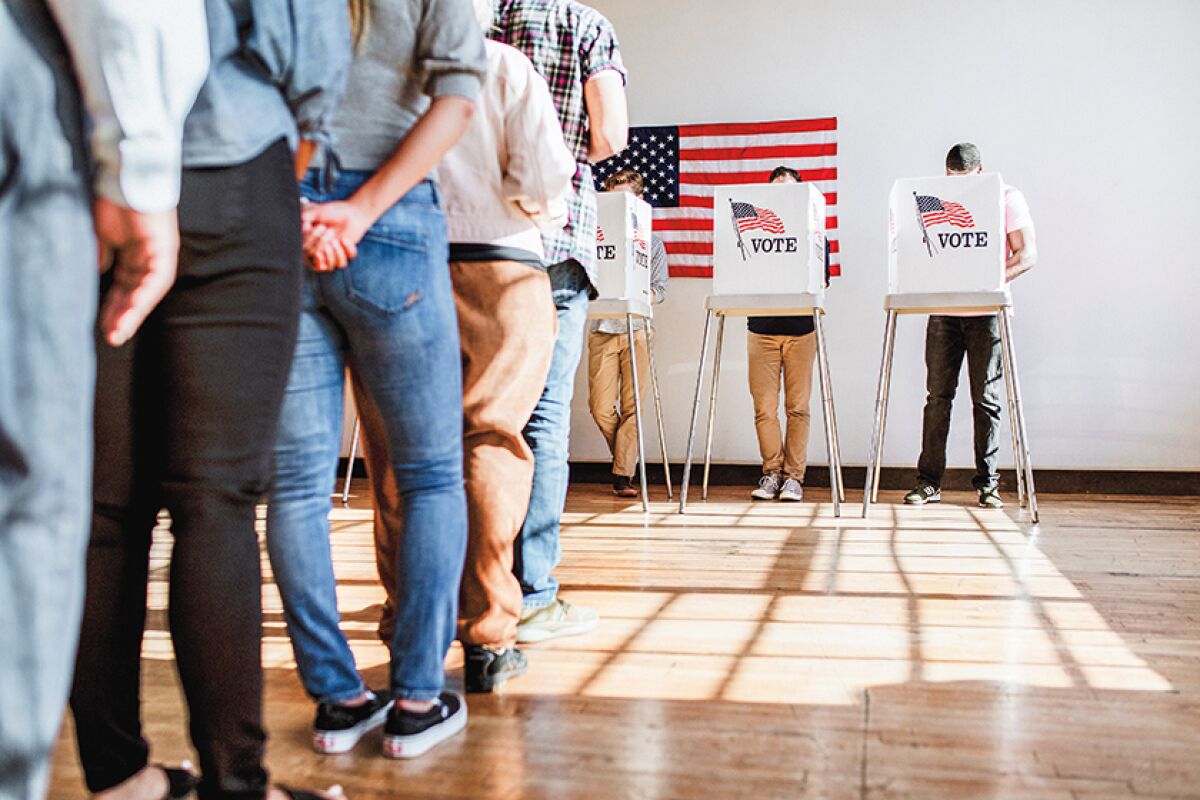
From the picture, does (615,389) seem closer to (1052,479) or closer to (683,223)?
(683,223)

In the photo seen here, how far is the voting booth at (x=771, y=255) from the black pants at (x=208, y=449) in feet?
9.43

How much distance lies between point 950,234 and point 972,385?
3.44 feet

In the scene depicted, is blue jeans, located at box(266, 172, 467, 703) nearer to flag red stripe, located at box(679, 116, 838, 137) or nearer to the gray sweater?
the gray sweater

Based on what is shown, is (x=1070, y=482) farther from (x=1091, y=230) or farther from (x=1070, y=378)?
(x=1091, y=230)

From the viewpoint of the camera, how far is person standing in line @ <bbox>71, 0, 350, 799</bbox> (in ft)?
3.03

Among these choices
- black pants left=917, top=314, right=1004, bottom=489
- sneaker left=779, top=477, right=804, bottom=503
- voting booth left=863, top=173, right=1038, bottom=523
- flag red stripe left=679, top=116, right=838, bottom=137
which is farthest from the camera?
flag red stripe left=679, top=116, right=838, bottom=137

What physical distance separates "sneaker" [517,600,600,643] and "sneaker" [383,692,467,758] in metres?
0.55

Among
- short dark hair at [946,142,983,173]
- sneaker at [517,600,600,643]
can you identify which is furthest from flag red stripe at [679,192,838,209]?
sneaker at [517,600,600,643]

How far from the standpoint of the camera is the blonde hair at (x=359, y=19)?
1.25 metres

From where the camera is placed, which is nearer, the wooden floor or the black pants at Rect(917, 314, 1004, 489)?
the wooden floor

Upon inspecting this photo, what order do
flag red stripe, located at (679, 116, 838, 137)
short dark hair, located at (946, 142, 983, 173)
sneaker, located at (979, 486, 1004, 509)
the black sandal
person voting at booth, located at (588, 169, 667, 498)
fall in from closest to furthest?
1. the black sandal
2. short dark hair, located at (946, 142, 983, 173)
3. sneaker, located at (979, 486, 1004, 509)
4. person voting at booth, located at (588, 169, 667, 498)
5. flag red stripe, located at (679, 116, 838, 137)

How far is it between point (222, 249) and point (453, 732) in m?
0.75

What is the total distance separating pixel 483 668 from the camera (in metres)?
1.61

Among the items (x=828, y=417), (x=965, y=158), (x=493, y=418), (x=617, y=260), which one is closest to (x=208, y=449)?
(x=493, y=418)
